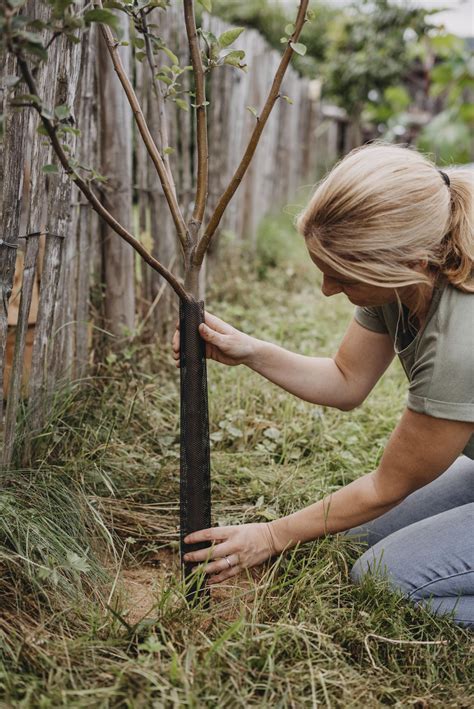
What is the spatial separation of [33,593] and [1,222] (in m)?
0.94

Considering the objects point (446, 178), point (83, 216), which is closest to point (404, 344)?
point (446, 178)

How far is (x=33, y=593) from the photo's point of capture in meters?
1.74

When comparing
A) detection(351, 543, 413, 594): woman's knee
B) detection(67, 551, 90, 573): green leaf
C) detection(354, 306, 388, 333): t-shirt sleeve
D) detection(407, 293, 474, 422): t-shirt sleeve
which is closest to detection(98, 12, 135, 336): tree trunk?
detection(354, 306, 388, 333): t-shirt sleeve

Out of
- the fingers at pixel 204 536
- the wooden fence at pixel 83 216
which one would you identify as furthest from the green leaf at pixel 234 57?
the fingers at pixel 204 536

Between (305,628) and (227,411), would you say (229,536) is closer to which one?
(305,628)

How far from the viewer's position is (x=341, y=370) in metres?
2.20

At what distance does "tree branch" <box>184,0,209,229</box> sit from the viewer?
1.60 meters

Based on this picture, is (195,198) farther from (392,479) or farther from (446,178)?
(392,479)

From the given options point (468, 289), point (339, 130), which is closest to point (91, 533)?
point (468, 289)

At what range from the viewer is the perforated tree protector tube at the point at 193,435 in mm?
1757

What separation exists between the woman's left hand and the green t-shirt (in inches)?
21.1

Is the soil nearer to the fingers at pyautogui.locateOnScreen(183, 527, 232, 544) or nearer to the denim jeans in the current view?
the fingers at pyautogui.locateOnScreen(183, 527, 232, 544)

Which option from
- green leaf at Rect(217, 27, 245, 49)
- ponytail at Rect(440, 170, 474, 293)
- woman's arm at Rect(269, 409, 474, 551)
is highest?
green leaf at Rect(217, 27, 245, 49)

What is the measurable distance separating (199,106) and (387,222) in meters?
Result: 0.50
